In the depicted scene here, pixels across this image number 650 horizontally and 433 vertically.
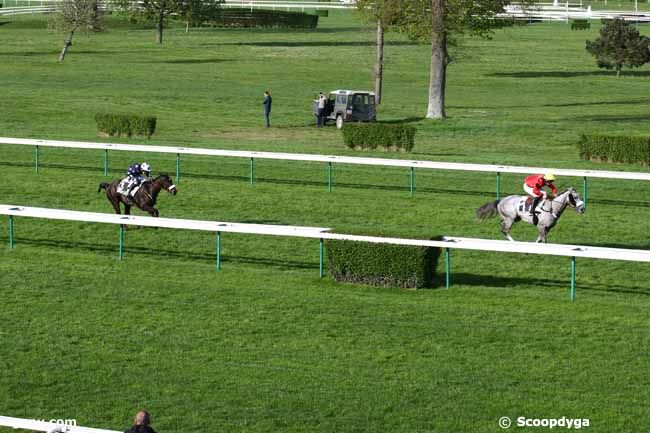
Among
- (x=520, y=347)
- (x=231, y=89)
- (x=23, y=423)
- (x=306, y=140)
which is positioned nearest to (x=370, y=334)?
(x=520, y=347)

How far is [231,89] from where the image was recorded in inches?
2258

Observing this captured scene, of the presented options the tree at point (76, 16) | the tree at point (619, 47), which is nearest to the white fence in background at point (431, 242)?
the tree at point (619, 47)

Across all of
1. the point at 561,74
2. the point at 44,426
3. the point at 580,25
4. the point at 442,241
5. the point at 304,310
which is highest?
the point at 580,25

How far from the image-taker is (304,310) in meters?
18.1

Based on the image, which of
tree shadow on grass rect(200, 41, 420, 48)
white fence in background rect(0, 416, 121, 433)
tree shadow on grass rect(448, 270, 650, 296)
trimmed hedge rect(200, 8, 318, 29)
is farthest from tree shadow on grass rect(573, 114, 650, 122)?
trimmed hedge rect(200, 8, 318, 29)

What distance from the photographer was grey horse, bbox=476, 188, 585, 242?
843 inches

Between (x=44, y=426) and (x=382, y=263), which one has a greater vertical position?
(x=382, y=263)

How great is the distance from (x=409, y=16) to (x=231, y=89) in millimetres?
13685

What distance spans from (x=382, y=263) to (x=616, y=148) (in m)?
15.4

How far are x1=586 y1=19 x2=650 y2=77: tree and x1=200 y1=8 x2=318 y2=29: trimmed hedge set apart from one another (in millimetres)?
31636

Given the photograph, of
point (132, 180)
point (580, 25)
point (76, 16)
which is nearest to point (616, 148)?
point (132, 180)

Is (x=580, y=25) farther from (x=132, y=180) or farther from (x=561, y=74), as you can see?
(x=132, y=180)

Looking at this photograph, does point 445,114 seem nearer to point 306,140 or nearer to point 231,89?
point 306,140

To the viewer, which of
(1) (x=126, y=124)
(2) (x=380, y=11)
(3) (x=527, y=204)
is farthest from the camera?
(2) (x=380, y=11)
